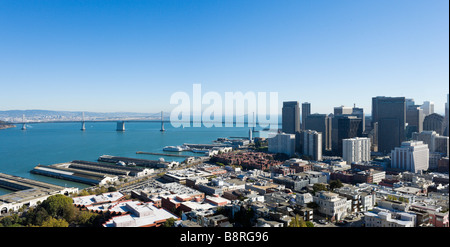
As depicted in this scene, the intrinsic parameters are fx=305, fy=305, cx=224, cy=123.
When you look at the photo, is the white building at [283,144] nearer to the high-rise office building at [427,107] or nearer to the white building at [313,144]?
the white building at [313,144]

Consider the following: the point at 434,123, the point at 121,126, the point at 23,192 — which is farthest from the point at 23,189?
the point at 121,126

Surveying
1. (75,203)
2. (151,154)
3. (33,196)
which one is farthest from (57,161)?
(75,203)

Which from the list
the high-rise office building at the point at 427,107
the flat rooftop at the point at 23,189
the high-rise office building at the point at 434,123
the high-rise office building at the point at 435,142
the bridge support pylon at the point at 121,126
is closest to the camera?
the flat rooftop at the point at 23,189

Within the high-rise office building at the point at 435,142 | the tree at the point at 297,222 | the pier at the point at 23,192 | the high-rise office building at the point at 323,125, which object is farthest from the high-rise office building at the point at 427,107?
the pier at the point at 23,192

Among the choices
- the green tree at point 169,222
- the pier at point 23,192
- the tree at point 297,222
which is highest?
the tree at point 297,222

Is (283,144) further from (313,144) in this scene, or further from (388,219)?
(388,219)

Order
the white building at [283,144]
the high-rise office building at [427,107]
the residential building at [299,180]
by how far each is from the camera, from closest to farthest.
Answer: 1. the residential building at [299,180]
2. the white building at [283,144]
3. the high-rise office building at [427,107]

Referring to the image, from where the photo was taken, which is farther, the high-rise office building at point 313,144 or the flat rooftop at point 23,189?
the high-rise office building at point 313,144

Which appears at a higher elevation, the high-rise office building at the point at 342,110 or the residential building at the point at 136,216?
the high-rise office building at the point at 342,110
